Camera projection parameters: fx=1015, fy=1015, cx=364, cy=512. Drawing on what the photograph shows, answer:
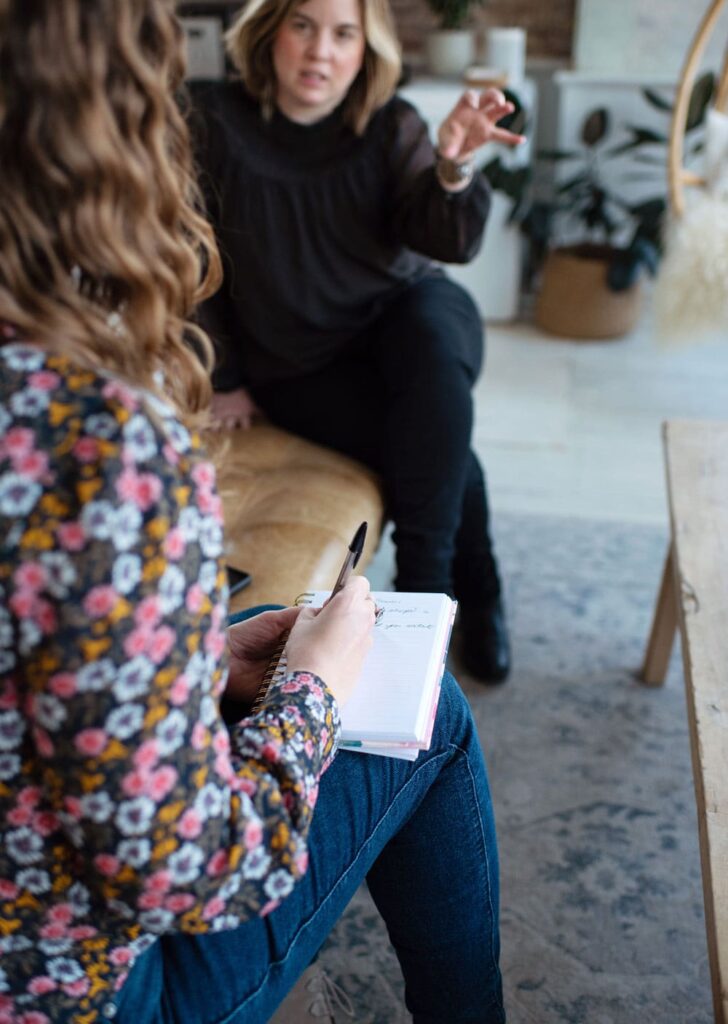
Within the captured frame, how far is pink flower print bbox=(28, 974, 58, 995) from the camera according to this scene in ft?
2.14

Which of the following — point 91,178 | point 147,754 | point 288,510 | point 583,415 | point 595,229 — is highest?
point 91,178

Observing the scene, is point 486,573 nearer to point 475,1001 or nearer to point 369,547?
point 369,547

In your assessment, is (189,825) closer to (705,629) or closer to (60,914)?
(60,914)

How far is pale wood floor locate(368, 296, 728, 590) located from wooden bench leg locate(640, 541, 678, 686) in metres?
0.51

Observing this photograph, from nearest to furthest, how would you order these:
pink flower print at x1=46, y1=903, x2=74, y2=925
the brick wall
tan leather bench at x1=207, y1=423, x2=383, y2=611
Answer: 1. pink flower print at x1=46, y1=903, x2=74, y2=925
2. tan leather bench at x1=207, y1=423, x2=383, y2=611
3. the brick wall

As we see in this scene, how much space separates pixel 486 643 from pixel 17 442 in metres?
1.25

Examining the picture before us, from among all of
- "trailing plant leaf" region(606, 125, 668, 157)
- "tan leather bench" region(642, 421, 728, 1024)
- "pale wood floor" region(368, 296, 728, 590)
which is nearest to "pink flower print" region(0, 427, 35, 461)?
"tan leather bench" region(642, 421, 728, 1024)

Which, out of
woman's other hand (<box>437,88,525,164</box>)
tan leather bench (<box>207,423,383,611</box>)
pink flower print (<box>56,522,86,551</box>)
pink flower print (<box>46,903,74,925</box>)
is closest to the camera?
pink flower print (<box>56,522,86,551</box>)

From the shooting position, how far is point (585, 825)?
140cm

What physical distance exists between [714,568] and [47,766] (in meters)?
0.91

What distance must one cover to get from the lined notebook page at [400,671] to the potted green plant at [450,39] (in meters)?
2.59

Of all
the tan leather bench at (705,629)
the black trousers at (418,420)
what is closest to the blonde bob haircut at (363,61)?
the black trousers at (418,420)

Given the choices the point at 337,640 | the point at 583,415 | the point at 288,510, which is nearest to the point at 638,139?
the point at 583,415

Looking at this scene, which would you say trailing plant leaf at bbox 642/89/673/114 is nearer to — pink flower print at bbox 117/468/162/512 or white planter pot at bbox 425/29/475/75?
white planter pot at bbox 425/29/475/75
